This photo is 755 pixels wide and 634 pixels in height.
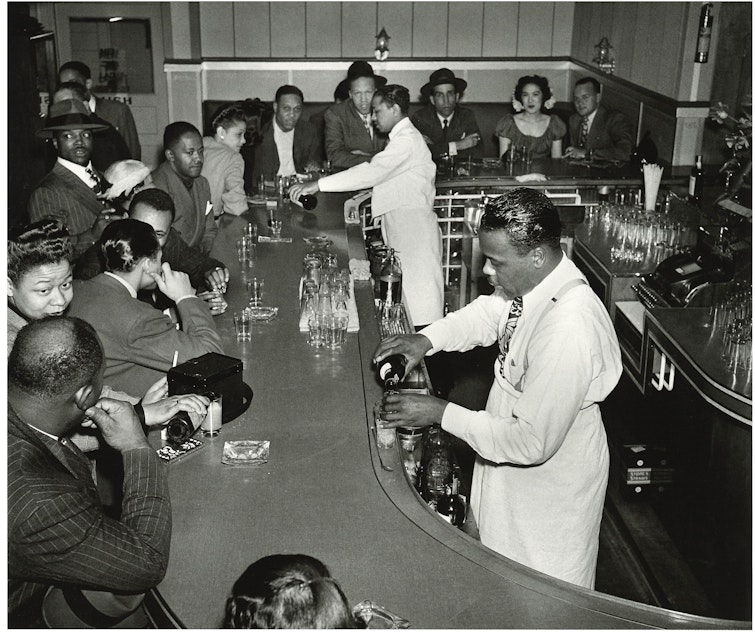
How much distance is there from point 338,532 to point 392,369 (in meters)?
0.78

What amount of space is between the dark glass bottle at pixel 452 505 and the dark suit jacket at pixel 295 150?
13.4ft

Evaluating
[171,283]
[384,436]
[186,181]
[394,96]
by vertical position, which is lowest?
[384,436]

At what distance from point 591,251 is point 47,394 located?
13.8 feet

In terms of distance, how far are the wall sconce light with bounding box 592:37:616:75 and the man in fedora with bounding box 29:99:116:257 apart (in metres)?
5.93

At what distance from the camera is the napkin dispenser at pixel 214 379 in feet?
8.20

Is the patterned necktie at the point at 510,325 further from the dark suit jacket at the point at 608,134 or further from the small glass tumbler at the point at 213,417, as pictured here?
the dark suit jacket at the point at 608,134

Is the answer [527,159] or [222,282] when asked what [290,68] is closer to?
[527,159]

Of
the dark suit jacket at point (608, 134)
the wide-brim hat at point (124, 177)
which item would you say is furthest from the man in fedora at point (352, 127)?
the dark suit jacket at point (608, 134)

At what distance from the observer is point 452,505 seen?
8.18ft

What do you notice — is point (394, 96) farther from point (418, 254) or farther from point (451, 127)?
point (451, 127)

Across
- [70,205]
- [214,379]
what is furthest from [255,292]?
[70,205]

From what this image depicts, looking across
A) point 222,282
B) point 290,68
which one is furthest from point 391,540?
point 290,68

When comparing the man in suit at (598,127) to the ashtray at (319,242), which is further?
the man in suit at (598,127)

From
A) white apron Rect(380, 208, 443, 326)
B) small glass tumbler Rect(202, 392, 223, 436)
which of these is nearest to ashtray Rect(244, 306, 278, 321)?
small glass tumbler Rect(202, 392, 223, 436)
